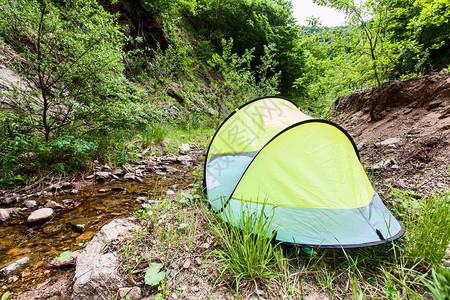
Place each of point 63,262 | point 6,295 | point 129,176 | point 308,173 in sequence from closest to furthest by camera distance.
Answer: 1. point 6,295
2. point 63,262
3. point 308,173
4. point 129,176

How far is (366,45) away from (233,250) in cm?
420

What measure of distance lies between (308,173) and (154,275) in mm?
1576

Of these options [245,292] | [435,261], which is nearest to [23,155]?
[245,292]

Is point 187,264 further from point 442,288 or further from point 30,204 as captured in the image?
point 30,204

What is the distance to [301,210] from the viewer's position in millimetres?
1578

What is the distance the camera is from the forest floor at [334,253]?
3.93ft

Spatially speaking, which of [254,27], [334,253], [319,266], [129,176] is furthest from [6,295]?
[254,27]

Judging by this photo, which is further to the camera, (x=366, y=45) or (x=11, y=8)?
(x=366, y=45)

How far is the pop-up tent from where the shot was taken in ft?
4.71

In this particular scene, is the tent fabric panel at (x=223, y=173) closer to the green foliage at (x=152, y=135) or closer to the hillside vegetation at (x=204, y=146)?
the hillside vegetation at (x=204, y=146)

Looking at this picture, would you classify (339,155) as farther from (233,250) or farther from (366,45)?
(366,45)

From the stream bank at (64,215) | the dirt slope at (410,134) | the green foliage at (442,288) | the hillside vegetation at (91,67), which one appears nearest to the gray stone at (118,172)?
the stream bank at (64,215)

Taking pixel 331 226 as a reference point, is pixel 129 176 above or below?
below

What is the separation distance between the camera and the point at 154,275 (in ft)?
4.15
